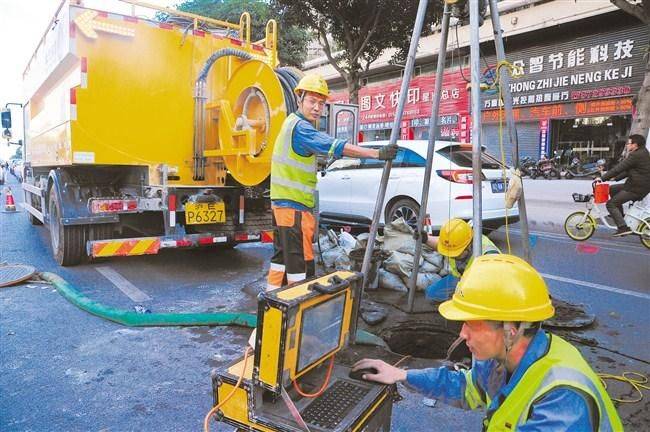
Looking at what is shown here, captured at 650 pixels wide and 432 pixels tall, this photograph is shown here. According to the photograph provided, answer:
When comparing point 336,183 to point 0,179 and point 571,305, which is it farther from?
point 0,179

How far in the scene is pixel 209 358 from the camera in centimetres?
346

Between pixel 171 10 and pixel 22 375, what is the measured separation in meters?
4.32

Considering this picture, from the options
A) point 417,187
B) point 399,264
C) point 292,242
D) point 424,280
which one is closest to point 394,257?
point 399,264

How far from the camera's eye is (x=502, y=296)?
4.67 feet

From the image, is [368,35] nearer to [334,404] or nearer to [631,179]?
[631,179]

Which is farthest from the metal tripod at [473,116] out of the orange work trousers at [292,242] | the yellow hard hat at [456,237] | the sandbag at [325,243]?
the sandbag at [325,243]

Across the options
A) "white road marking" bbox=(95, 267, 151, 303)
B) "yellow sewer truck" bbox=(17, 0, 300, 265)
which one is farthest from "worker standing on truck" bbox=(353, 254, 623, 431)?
"white road marking" bbox=(95, 267, 151, 303)

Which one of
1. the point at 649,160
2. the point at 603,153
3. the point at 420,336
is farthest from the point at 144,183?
the point at 603,153

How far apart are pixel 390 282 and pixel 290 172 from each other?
2003mm

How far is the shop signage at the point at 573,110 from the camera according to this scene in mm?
14674

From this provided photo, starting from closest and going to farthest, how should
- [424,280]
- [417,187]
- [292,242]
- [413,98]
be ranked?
1. [292,242]
2. [424,280]
3. [417,187]
4. [413,98]

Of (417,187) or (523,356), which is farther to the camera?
(417,187)

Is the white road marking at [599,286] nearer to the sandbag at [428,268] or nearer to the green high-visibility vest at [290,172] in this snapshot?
the sandbag at [428,268]

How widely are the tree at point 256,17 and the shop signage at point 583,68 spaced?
22.4 feet
